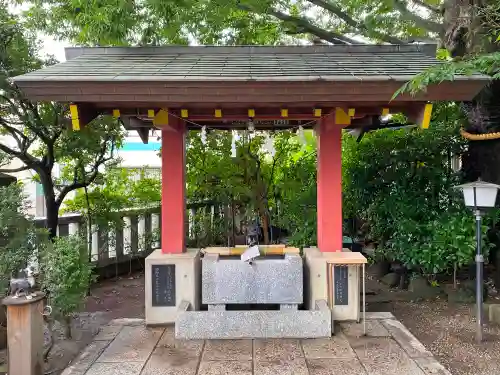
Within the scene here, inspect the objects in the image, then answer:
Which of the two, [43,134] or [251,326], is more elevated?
[43,134]

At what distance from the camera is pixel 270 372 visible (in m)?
4.18

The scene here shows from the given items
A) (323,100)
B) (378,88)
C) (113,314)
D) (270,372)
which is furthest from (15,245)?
(378,88)

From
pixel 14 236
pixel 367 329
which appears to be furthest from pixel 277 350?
pixel 14 236

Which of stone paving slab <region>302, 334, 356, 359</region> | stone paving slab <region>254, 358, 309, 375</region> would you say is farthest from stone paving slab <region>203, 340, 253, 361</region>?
stone paving slab <region>302, 334, 356, 359</region>

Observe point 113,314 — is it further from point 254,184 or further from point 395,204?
point 395,204

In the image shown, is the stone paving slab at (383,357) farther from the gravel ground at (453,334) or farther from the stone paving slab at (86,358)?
the stone paving slab at (86,358)

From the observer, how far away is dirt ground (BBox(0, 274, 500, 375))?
470 cm

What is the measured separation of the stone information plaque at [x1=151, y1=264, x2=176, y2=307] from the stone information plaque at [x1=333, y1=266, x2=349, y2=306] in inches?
87.7

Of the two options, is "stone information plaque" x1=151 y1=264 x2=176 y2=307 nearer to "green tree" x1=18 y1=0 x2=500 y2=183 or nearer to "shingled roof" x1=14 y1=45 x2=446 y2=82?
"shingled roof" x1=14 y1=45 x2=446 y2=82

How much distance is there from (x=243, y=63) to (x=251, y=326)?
11.2ft

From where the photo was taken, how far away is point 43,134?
24.5 feet

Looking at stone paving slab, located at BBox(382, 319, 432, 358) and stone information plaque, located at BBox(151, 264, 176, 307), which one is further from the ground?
stone information plaque, located at BBox(151, 264, 176, 307)

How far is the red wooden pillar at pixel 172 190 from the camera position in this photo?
5.82m

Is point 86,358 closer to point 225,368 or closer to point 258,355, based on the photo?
point 225,368
